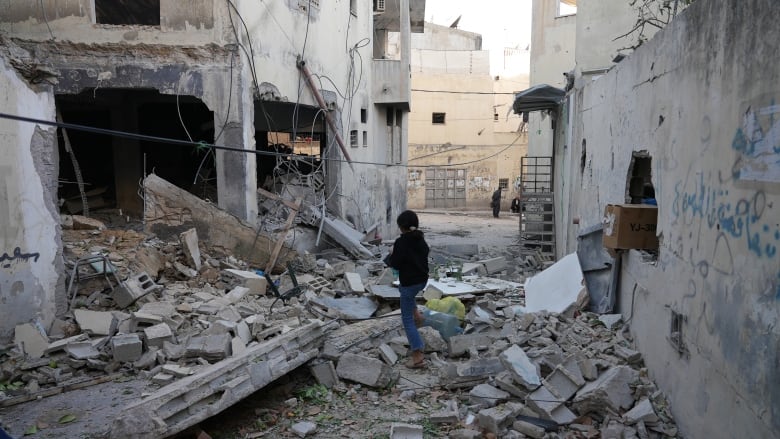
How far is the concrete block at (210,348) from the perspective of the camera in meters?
5.34

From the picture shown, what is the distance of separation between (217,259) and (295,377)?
4.06 m

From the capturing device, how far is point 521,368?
4758 mm

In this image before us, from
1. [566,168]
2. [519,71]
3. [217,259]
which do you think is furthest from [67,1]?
[519,71]

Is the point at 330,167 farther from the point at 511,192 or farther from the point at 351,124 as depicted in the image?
the point at 511,192

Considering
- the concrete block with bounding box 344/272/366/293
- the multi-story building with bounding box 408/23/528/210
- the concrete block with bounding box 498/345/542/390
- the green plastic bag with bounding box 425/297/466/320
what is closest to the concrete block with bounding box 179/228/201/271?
the concrete block with bounding box 344/272/366/293

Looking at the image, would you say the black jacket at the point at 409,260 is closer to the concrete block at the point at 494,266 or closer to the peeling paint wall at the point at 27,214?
the peeling paint wall at the point at 27,214

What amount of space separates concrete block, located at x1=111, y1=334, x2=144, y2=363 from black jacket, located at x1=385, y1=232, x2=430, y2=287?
275 centimetres

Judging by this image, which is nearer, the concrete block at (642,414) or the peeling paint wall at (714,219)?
the peeling paint wall at (714,219)

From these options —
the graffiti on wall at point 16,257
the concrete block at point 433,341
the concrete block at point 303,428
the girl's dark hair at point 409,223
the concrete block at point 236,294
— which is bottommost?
the concrete block at point 303,428

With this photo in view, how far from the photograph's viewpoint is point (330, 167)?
1388cm

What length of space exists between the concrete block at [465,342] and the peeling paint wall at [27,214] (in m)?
4.57

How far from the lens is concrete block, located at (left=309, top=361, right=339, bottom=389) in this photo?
5234 mm

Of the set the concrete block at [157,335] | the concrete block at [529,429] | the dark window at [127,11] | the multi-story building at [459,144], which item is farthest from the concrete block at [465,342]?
the multi-story building at [459,144]

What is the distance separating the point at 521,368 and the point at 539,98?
8.88 m
